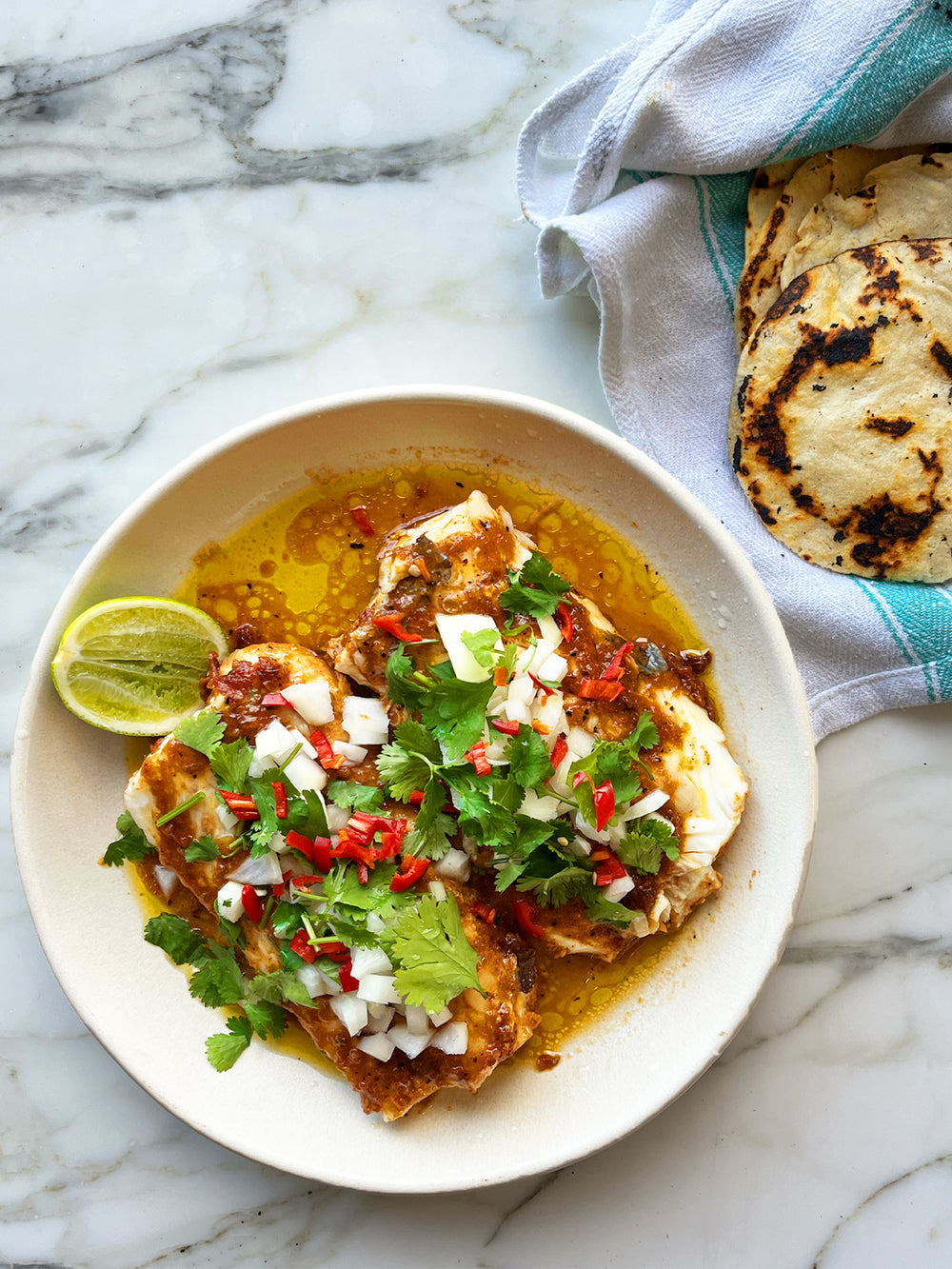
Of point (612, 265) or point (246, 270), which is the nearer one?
point (612, 265)

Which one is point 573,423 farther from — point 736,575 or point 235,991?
point 235,991

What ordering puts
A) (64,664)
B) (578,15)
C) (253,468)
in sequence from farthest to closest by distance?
(578,15) < (253,468) < (64,664)

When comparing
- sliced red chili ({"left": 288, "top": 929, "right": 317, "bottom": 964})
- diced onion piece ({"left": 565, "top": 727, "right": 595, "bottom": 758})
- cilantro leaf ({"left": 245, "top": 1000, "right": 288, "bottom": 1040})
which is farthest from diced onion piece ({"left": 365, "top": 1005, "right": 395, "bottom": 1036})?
diced onion piece ({"left": 565, "top": 727, "right": 595, "bottom": 758})

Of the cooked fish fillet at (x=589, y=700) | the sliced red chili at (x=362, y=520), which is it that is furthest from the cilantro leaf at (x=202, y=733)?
→ the sliced red chili at (x=362, y=520)

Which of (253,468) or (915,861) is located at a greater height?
(253,468)

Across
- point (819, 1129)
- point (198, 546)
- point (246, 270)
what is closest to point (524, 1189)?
point (819, 1129)

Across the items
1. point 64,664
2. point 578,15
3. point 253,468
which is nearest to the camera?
point 64,664

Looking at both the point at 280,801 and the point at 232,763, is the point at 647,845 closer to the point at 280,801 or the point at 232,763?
the point at 280,801

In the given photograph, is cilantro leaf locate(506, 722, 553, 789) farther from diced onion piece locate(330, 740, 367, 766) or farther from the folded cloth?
the folded cloth
